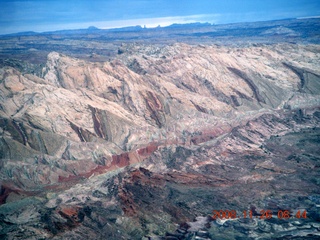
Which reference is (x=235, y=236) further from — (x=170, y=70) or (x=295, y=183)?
(x=170, y=70)

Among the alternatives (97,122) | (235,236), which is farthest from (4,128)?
(235,236)
